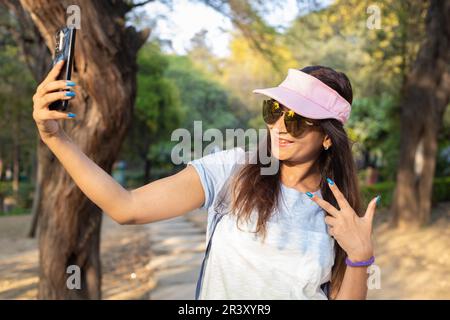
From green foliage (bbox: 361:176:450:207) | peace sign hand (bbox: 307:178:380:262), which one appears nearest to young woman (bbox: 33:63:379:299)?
peace sign hand (bbox: 307:178:380:262)

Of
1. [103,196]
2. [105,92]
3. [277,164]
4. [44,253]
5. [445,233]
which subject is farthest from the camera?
[445,233]

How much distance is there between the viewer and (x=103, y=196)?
159 cm

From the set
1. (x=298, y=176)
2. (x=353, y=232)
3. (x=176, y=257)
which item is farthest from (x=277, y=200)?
(x=176, y=257)

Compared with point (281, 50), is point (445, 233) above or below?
below

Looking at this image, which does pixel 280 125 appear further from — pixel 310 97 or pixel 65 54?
pixel 65 54

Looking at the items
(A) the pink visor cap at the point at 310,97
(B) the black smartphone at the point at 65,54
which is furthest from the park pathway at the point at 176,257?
(B) the black smartphone at the point at 65,54

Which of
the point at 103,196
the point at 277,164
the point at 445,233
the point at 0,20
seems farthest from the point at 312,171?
the point at 445,233

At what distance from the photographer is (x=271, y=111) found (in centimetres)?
189

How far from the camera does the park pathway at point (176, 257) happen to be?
22.5 feet

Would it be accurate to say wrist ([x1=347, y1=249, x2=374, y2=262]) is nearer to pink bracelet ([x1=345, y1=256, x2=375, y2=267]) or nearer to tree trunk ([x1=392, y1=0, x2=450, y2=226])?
pink bracelet ([x1=345, y1=256, x2=375, y2=267])

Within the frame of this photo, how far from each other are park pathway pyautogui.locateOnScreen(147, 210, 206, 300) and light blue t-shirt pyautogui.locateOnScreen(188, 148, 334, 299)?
16.0 feet

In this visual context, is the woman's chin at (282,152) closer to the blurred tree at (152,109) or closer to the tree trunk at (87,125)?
the tree trunk at (87,125)
